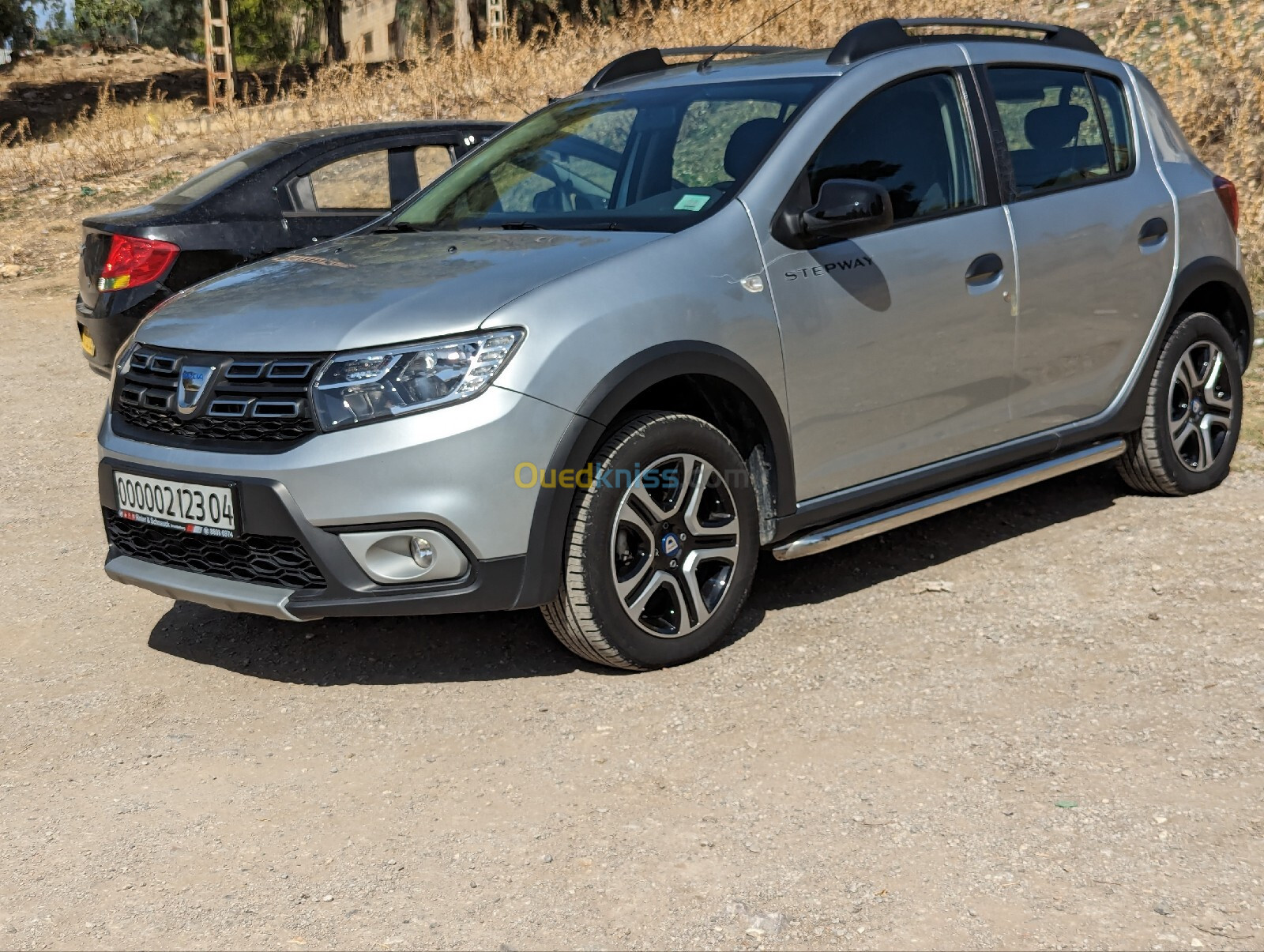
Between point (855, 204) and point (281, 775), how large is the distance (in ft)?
7.68

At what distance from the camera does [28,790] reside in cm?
381

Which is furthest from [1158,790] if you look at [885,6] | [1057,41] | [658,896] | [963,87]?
[885,6]

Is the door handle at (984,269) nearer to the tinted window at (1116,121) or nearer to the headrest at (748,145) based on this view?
the headrest at (748,145)

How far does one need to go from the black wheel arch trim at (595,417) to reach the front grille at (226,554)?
23.9 inches

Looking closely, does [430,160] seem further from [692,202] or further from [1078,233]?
[1078,233]

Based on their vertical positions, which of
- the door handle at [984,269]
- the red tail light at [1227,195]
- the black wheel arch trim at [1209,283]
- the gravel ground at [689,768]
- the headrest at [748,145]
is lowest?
the gravel ground at [689,768]

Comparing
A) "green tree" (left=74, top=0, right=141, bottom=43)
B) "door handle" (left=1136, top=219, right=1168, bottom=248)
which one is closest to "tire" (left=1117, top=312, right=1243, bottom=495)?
"door handle" (left=1136, top=219, right=1168, bottom=248)

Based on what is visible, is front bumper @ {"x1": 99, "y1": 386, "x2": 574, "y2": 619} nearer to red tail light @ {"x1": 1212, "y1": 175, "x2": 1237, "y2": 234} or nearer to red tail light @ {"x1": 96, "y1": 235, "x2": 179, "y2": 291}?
red tail light @ {"x1": 1212, "y1": 175, "x2": 1237, "y2": 234}

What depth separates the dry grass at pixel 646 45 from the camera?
11633mm

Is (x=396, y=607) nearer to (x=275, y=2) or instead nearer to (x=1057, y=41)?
(x=1057, y=41)

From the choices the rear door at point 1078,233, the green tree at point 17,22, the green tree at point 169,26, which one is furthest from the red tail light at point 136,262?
the green tree at point 169,26

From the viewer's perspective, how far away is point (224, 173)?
783cm

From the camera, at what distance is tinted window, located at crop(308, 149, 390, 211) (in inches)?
306

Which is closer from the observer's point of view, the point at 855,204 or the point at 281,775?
the point at 281,775
